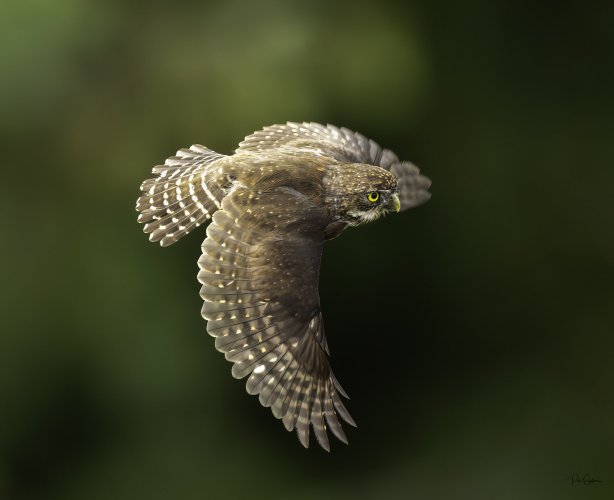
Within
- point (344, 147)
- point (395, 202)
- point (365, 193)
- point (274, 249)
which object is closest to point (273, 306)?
point (274, 249)

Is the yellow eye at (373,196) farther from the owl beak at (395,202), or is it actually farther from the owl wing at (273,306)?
the owl wing at (273,306)

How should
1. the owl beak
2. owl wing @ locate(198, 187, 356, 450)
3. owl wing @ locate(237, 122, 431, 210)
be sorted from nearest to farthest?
1. owl wing @ locate(198, 187, 356, 450)
2. the owl beak
3. owl wing @ locate(237, 122, 431, 210)

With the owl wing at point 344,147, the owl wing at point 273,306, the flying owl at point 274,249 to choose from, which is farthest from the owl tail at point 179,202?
the owl wing at point 344,147

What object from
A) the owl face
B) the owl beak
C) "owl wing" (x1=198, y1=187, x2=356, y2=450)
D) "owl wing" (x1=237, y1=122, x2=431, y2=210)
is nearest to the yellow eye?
the owl face

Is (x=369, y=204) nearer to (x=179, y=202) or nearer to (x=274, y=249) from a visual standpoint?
(x=274, y=249)

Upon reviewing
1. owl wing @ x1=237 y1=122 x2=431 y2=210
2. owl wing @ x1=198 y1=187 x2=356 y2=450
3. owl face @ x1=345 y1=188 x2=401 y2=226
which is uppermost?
owl wing @ x1=237 y1=122 x2=431 y2=210

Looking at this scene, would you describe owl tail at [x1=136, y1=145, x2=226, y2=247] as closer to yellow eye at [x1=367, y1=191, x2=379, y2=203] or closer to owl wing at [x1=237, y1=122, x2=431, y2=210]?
owl wing at [x1=237, y1=122, x2=431, y2=210]

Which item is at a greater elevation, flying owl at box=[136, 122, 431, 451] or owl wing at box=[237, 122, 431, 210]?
owl wing at box=[237, 122, 431, 210]
